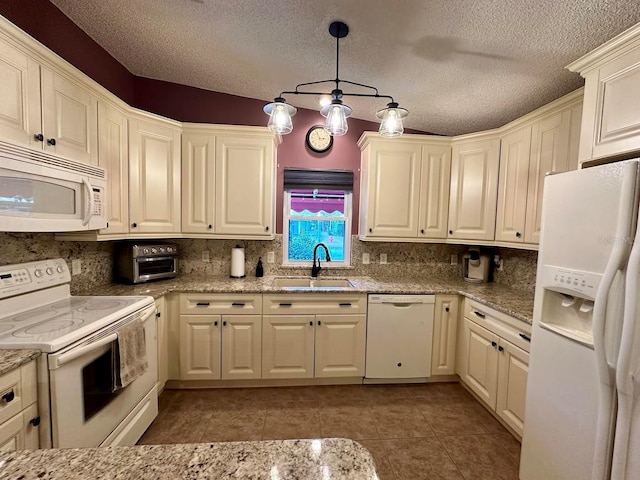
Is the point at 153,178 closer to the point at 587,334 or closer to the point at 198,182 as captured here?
the point at 198,182

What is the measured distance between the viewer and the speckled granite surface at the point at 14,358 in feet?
3.57

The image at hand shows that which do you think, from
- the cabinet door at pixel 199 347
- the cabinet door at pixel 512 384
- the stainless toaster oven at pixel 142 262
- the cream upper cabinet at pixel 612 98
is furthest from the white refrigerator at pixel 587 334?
the stainless toaster oven at pixel 142 262

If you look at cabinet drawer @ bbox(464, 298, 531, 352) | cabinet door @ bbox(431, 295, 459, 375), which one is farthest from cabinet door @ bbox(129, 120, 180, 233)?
cabinet drawer @ bbox(464, 298, 531, 352)

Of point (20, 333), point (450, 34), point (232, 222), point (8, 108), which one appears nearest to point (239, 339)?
point (232, 222)

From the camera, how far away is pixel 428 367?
2629mm

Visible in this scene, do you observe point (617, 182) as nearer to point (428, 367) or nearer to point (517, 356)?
point (517, 356)

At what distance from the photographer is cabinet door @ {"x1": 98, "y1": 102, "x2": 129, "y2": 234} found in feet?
6.46

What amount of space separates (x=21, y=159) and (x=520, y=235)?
10.2 feet

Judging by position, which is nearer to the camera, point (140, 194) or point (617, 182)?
point (617, 182)

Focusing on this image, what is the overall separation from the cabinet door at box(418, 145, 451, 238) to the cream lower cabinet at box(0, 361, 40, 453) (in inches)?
111

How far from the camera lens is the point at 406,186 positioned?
110 inches

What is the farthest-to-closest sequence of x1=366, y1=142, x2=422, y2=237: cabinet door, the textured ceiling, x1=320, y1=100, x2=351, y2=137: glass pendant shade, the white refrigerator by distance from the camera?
1. x1=366, y1=142, x2=422, y2=237: cabinet door
2. x1=320, y1=100, x2=351, y2=137: glass pendant shade
3. the textured ceiling
4. the white refrigerator

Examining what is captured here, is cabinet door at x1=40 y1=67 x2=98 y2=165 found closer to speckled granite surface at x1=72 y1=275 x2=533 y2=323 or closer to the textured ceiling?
the textured ceiling

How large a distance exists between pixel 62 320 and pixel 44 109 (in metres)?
1.12
